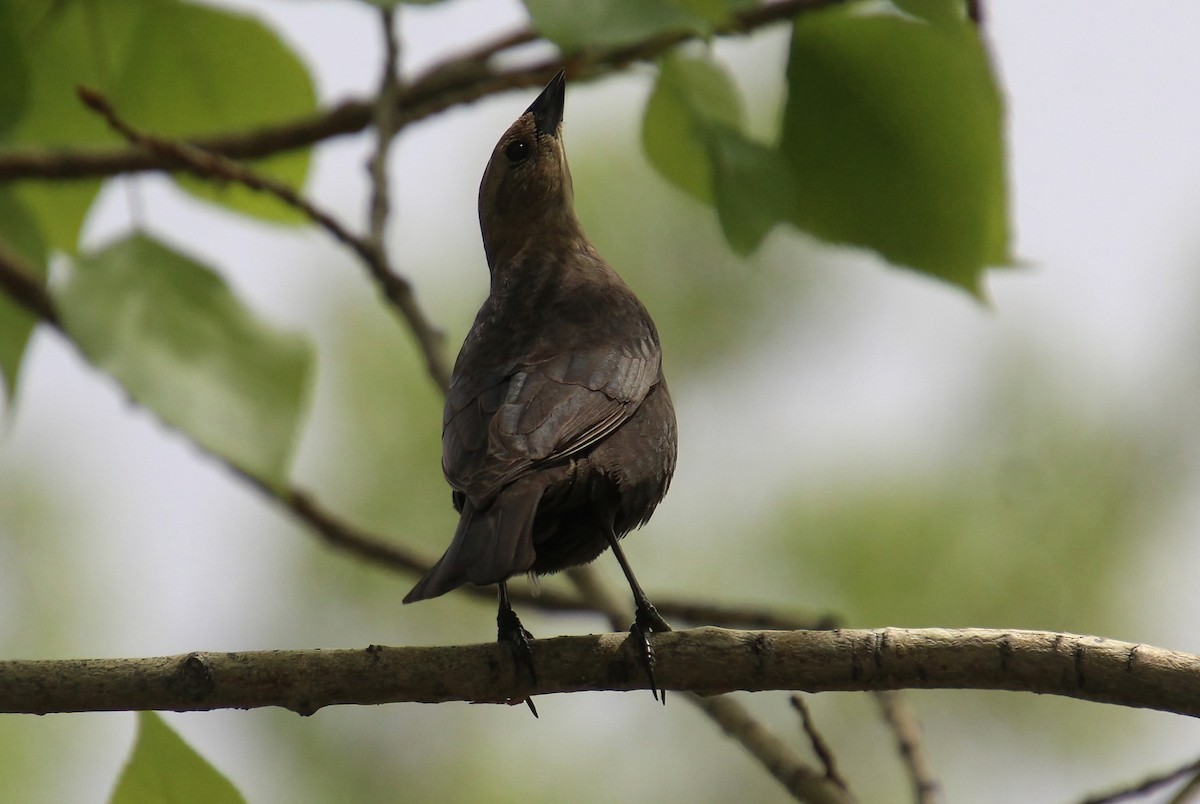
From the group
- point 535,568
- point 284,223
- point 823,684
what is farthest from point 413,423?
point 823,684

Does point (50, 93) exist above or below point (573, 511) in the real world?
above

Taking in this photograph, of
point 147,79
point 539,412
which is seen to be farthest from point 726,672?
point 147,79

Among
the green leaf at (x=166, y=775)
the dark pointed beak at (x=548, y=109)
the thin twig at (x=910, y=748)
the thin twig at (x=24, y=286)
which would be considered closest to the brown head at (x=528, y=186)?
the dark pointed beak at (x=548, y=109)

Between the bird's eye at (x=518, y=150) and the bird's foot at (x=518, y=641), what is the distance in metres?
1.25

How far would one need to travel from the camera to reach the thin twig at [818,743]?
289 centimetres

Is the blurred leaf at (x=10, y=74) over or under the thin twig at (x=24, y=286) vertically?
over

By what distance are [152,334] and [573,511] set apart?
1.09 metres

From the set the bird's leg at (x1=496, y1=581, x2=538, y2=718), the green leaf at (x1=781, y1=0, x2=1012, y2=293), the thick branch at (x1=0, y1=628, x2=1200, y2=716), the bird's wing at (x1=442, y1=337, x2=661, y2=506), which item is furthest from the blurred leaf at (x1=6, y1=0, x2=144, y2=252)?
the green leaf at (x1=781, y1=0, x2=1012, y2=293)

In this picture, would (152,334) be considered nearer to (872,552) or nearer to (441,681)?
(441,681)

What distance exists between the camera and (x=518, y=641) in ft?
8.87

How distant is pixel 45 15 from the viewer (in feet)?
11.5

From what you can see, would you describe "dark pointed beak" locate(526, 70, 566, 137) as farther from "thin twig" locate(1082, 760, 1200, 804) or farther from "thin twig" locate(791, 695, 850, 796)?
"thin twig" locate(1082, 760, 1200, 804)

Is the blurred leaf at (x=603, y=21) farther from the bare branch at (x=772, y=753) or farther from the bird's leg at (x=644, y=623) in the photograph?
the bare branch at (x=772, y=753)

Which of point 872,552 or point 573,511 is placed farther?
point 872,552
